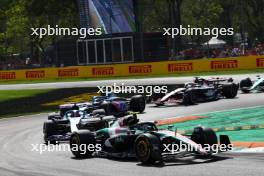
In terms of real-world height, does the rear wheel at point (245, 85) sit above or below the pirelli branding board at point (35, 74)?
below

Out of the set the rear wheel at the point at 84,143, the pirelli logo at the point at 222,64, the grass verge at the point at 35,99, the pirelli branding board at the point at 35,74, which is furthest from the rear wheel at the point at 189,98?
the pirelli branding board at the point at 35,74

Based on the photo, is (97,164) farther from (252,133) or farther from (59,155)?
(252,133)

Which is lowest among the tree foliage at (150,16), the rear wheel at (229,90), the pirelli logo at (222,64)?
the rear wheel at (229,90)

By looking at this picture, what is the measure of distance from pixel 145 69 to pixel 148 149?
33.2m

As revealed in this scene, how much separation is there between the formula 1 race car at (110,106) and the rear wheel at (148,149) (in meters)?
6.87

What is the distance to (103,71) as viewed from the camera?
46.0 metres

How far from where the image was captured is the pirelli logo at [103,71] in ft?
150

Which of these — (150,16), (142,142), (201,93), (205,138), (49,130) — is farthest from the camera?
(150,16)

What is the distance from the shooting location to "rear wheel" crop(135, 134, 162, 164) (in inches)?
435

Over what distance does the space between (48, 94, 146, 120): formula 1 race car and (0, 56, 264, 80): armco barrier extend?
64.0ft

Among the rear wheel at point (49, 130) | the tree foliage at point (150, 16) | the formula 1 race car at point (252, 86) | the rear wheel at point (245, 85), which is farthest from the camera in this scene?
the tree foliage at point (150, 16)

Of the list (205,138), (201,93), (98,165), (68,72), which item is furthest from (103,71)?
(205,138)

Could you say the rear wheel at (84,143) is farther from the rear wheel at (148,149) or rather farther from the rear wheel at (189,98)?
the rear wheel at (189,98)

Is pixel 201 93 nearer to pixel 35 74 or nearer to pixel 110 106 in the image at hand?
pixel 110 106
